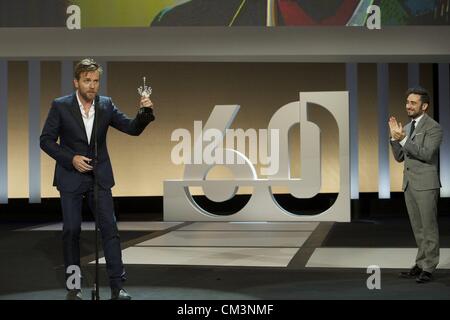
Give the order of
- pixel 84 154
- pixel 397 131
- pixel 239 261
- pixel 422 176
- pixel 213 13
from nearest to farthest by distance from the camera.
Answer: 1. pixel 84 154
2. pixel 397 131
3. pixel 422 176
4. pixel 239 261
5. pixel 213 13

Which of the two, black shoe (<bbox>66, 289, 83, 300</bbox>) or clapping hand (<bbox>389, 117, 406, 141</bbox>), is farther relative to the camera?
clapping hand (<bbox>389, 117, 406, 141</bbox>)

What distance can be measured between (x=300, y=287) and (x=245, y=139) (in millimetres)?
6798

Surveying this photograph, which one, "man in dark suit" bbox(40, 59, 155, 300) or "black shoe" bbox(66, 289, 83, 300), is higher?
"man in dark suit" bbox(40, 59, 155, 300)

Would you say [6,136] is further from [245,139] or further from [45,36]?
[245,139]

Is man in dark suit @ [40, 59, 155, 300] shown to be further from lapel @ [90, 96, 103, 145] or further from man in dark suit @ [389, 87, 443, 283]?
man in dark suit @ [389, 87, 443, 283]

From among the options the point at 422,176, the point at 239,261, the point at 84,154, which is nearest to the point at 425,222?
the point at 422,176

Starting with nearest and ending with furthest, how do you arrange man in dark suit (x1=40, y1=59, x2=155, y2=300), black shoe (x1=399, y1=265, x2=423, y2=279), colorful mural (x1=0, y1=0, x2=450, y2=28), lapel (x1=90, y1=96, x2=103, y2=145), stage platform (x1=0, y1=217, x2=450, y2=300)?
1. lapel (x1=90, y1=96, x2=103, y2=145)
2. man in dark suit (x1=40, y1=59, x2=155, y2=300)
3. stage platform (x1=0, y1=217, x2=450, y2=300)
4. black shoe (x1=399, y1=265, x2=423, y2=279)
5. colorful mural (x1=0, y1=0, x2=450, y2=28)

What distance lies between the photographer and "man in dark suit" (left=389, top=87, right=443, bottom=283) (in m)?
4.95

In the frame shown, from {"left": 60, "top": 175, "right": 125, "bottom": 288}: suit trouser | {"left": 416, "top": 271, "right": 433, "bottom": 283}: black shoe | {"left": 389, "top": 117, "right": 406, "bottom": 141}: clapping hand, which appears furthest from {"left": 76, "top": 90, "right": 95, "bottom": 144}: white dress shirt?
{"left": 416, "top": 271, "right": 433, "bottom": 283}: black shoe

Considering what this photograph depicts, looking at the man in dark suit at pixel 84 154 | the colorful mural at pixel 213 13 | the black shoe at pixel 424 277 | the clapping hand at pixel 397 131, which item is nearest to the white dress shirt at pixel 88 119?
the man in dark suit at pixel 84 154

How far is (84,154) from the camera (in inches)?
167

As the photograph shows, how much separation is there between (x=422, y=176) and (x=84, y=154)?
230cm

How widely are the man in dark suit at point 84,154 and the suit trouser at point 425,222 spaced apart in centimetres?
202

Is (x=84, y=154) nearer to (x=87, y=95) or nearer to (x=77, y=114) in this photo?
(x=77, y=114)
